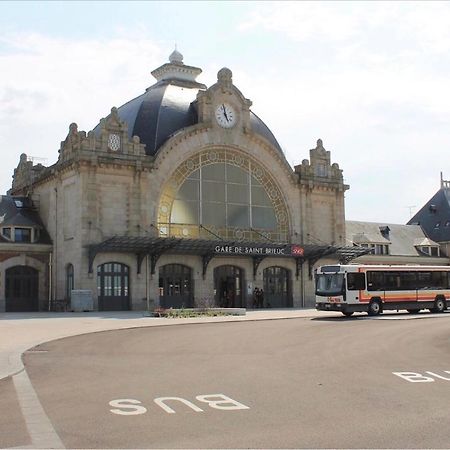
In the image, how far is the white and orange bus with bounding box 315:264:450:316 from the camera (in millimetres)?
36969

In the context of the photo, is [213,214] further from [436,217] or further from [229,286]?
[436,217]

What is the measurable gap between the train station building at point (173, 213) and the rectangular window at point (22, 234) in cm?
7

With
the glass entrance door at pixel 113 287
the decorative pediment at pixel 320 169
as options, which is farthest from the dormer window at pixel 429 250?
the glass entrance door at pixel 113 287

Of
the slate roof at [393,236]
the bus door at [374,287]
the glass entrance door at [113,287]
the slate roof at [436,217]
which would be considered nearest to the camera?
the bus door at [374,287]

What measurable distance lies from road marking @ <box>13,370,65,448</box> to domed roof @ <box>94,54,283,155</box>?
37.3 metres

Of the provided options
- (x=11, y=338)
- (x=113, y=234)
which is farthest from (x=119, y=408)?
(x=113, y=234)

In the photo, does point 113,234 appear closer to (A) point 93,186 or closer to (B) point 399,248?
(A) point 93,186

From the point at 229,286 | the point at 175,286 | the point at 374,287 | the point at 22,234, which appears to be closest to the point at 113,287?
the point at 175,286

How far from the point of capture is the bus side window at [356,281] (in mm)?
37031

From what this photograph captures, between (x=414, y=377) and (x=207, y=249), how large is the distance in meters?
34.4

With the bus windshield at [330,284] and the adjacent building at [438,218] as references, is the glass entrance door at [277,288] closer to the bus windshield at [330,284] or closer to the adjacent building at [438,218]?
the bus windshield at [330,284]

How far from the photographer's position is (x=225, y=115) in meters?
51.7

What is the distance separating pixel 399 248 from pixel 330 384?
58651 millimetres

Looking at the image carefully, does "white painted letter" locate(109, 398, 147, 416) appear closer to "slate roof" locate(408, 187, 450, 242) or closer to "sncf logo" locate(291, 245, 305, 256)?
"sncf logo" locate(291, 245, 305, 256)
